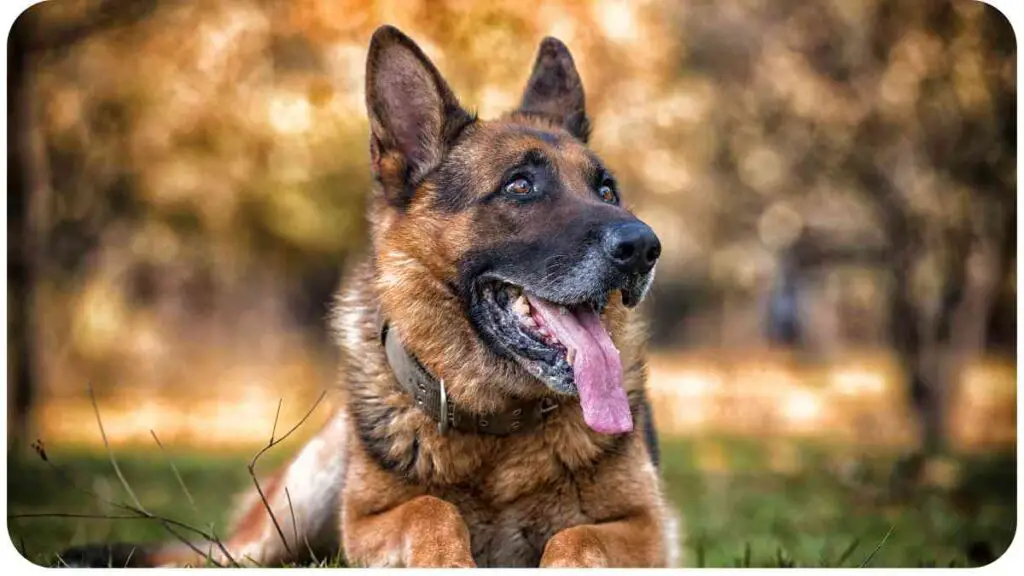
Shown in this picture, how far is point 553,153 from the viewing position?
4.04 m

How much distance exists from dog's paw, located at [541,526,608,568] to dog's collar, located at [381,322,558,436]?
0.50 m

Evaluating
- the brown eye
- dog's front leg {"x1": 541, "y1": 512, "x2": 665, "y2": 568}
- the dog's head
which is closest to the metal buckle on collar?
the dog's head

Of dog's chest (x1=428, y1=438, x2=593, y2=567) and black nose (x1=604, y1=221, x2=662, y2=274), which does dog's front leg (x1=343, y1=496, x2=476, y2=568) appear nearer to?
dog's chest (x1=428, y1=438, x2=593, y2=567)

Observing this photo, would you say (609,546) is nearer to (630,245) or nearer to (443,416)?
(443,416)

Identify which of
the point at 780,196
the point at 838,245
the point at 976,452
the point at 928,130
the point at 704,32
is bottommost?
the point at 976,452

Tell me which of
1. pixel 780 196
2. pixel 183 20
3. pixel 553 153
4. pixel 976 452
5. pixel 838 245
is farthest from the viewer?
pixel 838 245

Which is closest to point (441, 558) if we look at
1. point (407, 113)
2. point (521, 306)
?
point (521, 306)

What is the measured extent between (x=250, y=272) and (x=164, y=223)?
431 cm

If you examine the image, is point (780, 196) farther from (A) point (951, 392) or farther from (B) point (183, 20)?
(B) point (183, 20)

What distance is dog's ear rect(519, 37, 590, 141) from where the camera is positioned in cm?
453

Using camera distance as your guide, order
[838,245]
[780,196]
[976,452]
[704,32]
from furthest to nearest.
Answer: [838,245] < [780,196] < [704,32] < [976,452]

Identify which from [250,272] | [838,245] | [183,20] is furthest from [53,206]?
[838,245]

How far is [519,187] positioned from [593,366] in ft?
2.63

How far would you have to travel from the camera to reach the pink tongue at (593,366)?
355cm
